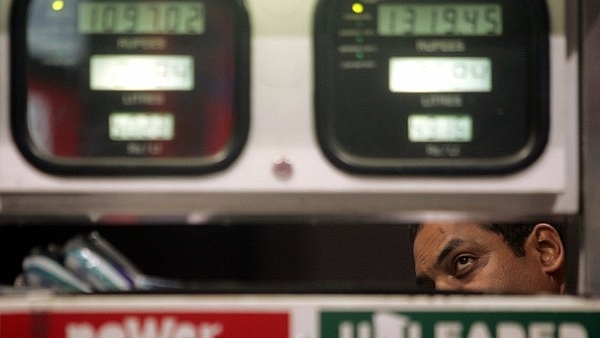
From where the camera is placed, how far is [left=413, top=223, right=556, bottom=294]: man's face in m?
1.00

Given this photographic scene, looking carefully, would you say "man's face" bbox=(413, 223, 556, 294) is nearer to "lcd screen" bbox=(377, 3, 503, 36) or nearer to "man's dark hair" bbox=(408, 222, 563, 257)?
"man's dark hair" bbox=(408, 222, 563, 257)

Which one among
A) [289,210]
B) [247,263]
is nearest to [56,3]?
[289,210]

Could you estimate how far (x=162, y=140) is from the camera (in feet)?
2.35

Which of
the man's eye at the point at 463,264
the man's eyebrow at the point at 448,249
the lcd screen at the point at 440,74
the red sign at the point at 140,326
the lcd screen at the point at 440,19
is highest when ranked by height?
the lcd screen at the point at 440,19

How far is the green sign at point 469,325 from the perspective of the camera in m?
0.67

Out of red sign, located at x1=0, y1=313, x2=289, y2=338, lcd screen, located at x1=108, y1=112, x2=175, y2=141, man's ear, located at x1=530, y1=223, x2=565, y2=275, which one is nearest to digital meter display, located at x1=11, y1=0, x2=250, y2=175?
lcd screen, located at x1=108, y1=112, x2=175, y2=141

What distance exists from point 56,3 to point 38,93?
87 millimetres

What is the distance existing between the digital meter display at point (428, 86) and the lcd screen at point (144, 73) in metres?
0.12

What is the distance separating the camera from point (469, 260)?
3.40 feet

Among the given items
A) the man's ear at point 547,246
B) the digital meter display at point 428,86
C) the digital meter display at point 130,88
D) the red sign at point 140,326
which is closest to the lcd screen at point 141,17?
the digital meter display at point 130,88

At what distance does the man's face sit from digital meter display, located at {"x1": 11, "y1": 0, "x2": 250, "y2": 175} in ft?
1.40

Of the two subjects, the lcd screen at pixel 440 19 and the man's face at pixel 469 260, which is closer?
the lcd screen at pixel 440 19

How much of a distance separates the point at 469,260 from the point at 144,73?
1.73ft

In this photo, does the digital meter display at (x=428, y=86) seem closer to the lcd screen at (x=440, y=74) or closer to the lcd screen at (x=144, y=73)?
the lcd screen at (x=440, y=74)
